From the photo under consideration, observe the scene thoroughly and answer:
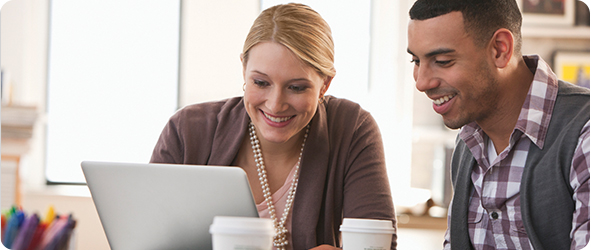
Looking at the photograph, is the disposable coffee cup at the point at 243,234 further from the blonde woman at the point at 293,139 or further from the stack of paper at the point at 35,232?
the blonde woman at the point at 293,139

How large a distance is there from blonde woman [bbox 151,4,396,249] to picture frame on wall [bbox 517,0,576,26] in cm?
234

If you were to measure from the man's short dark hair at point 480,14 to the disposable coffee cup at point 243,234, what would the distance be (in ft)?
2.48

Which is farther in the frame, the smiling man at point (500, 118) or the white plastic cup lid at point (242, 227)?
the smiling man at point (500, 118)

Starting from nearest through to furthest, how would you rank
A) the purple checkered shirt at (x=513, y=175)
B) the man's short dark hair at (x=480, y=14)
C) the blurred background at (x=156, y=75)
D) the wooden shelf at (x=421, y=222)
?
the purple checkered shirt at (x=513, y=175), the man's short dark hair at (x=480, y=14), the wooden shelf at (x=421, y=222), the blurred background at (x=156, y=75)

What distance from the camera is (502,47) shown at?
3.86ft

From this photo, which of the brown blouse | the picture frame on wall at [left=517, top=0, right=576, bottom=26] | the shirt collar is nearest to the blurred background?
the picture frame on wall at [left=517, top=0, right=576, bottom=26]

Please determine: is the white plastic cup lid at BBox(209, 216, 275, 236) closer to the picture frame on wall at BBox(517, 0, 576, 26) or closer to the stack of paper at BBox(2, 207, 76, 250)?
the stack of paper at BBox(2, 207, 76, 250)

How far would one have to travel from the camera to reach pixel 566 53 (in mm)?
3275

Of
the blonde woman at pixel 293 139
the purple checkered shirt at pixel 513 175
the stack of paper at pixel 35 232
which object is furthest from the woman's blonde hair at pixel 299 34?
the stack of paper at pixel 35 232

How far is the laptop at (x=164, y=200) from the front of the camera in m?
0.86

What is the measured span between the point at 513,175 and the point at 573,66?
256cm

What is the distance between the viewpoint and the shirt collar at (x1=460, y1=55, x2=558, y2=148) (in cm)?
109

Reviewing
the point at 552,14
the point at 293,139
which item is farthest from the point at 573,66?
the point at 293,139

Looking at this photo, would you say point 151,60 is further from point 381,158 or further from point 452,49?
point 452,49
